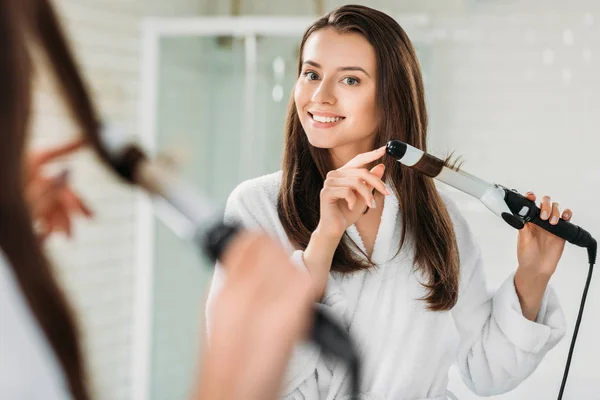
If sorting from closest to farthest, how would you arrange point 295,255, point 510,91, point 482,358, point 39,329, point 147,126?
point 39,329, point 295,255, point 482,358, point 510,91, point 147,126

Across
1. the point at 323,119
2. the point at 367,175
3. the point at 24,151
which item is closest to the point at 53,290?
the point at 24,151

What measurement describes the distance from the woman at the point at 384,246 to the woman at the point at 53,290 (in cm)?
70

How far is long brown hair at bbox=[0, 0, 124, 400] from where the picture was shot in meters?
Result: 0.23

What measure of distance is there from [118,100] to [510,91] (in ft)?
3.43

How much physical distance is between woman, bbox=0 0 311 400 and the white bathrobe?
70 cm

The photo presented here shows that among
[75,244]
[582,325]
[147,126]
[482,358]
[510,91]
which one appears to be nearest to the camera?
[482,358]

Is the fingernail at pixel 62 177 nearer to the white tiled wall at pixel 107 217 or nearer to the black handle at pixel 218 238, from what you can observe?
the black handle at pixel 218 238

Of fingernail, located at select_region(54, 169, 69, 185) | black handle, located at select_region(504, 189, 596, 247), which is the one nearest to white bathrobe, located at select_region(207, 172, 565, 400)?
black handle, located at select_region(504, 189, 596, 247)

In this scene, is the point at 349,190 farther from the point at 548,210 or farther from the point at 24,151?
the point at 24,151

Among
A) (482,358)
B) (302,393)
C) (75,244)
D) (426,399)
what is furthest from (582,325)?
(75,244)

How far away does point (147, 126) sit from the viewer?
205 centimetres

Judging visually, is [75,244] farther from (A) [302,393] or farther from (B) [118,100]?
(A) [302,393]

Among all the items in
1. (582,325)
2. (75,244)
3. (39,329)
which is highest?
(39,329)

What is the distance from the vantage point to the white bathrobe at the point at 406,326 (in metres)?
1.02
